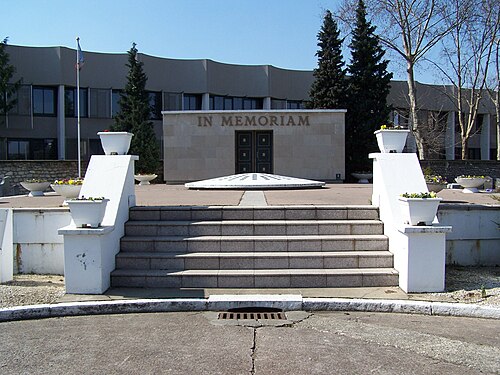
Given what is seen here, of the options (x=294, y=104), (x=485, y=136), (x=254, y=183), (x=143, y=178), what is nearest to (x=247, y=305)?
(x=254, y=183)

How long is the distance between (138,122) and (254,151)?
9.86 meters

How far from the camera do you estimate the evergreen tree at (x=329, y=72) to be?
3133 cm

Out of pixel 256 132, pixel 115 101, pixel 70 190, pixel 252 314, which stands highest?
pixel 115 101

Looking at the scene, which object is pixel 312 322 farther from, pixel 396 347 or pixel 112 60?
pixel 112 60

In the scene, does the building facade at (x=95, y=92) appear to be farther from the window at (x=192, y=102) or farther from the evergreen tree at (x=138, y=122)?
the evergreen tree at (x=138, y=122)

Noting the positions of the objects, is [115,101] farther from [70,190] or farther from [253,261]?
[253,261]

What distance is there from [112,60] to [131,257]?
3101 cm

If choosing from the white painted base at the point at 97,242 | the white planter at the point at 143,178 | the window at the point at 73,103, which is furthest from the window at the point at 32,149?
the white painted base at the point at 97,242

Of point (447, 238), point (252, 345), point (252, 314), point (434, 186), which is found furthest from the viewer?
point (434, 186)

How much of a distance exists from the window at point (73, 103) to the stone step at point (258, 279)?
30.6m

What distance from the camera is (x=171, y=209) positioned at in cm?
880

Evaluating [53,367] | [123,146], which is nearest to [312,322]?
[53,367]

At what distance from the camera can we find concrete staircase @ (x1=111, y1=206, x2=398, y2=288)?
7453mm

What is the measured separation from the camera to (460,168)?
28.4m
